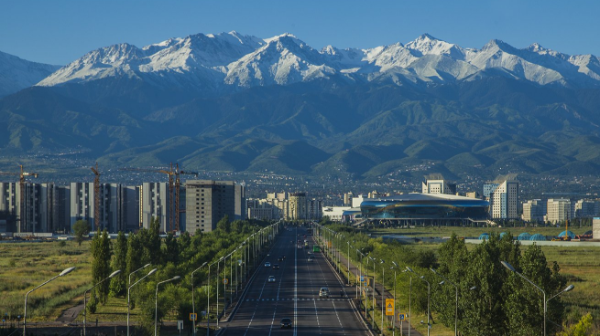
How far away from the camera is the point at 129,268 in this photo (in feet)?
308

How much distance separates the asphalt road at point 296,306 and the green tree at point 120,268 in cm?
1221

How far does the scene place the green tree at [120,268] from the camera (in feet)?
302

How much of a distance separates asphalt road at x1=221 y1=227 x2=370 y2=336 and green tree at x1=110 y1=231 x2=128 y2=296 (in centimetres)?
1221

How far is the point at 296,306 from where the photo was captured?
8831 cm

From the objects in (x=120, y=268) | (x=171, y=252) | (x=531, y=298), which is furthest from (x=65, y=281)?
(x=531, y=298)

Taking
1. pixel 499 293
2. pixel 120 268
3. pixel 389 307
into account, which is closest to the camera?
pixel 499 293

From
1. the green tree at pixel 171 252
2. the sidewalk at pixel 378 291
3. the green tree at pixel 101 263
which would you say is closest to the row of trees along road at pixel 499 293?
the sidewalk at pixel 378 291

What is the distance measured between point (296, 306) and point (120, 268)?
19445 millimetres

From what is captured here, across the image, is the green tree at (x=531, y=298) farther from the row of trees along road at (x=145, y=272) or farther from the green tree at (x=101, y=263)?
the green tree at (x=101, y=263)

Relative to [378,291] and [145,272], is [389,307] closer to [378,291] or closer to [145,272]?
[145,272]

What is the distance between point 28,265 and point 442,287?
74.4 meters

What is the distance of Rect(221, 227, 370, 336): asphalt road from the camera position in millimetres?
72188

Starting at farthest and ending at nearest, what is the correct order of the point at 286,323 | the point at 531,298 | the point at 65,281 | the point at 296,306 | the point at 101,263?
the point at 65,281, the point at 296,306, the point at 101,263, the point at 286,323, the point at 531,298

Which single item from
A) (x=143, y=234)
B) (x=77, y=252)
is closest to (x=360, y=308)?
(x=143, y=234)
